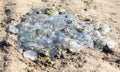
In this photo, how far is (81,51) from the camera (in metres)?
5.00

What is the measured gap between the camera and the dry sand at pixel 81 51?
184 inches

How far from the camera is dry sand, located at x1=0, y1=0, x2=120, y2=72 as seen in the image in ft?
15.4

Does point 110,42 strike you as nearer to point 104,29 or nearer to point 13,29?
point 104,29

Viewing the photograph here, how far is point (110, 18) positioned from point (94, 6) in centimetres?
50

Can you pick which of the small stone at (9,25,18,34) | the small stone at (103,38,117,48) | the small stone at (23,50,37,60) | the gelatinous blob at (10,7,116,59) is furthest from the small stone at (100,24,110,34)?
the small stone at (9,25,18,34)

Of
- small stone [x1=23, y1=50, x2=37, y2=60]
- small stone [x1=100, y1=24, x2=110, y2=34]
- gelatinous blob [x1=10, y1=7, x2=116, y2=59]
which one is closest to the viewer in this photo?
small stone [x1=23, y1=50, x2=37, y2=60]

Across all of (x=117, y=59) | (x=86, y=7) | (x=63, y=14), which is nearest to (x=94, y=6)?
(x=86, y=7)

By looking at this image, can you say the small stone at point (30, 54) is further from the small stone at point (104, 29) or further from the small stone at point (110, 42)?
the small stone at point (104, 29)

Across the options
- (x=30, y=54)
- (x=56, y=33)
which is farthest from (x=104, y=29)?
(x=30, y=54)

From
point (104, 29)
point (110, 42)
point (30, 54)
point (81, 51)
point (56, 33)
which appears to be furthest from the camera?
point (104, 29)

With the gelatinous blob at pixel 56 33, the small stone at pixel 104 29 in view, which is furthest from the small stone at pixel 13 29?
the small stone at pixel 104 29

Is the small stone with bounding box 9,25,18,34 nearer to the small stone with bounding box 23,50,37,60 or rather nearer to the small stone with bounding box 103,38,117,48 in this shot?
the small stone with bounding box 23,50,37,60

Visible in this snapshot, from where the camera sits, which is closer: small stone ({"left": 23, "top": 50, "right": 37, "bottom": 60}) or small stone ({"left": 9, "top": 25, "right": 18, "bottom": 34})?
small stone ({"left": 23, "top": 50, "right": 37, "bottom": 60})

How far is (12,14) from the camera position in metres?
5.73
